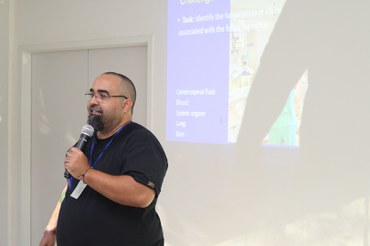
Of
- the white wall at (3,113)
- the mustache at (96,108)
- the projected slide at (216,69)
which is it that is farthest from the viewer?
the white wall at (3,113)

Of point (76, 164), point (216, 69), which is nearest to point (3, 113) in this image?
point (216, 69)

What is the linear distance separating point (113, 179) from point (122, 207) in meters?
0.17

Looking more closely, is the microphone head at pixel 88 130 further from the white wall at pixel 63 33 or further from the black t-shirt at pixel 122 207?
the white wall at pixel 63 33

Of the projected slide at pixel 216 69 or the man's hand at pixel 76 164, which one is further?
the projected slide at pixel 216 69

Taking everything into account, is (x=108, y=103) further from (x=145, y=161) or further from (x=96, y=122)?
(x=145, y=161)

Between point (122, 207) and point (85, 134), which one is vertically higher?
point (85, 134)

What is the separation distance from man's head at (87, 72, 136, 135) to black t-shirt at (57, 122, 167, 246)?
0.19 ft

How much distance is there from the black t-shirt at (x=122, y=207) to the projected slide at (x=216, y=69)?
1350 mm

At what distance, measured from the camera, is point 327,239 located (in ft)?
8.39

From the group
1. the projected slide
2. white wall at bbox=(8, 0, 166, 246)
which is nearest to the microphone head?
the projected slide

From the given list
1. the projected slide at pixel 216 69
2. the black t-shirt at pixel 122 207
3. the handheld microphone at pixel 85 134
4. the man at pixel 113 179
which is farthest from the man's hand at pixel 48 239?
the projected slide at pixel 216 69

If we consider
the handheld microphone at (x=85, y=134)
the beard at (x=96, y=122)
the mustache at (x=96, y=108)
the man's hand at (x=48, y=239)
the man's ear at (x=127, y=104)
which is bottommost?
the man's hand at (x=48, y=239)

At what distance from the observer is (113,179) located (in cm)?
143

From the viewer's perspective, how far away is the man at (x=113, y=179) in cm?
144
